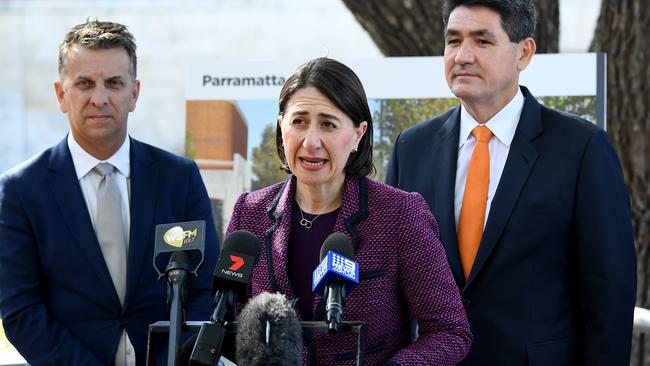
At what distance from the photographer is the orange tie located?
3291mm

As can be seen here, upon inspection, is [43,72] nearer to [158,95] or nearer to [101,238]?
[158,95]

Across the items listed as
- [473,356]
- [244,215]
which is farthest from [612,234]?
[244,215]

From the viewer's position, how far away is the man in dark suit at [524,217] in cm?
320

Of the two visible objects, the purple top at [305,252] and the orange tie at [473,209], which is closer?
the purple top at [305,252]

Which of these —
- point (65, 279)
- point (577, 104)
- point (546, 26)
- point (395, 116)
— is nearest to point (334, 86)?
point (65, 279)

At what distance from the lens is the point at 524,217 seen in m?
3.22

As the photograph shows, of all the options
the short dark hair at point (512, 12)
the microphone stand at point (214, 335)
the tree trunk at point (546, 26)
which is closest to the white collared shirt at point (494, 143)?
the short dark hair at point (512, 12)

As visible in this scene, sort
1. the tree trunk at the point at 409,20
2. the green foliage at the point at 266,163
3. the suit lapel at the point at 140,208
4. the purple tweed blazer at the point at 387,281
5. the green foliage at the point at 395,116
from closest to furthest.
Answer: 1. the purple tweed blazer at the point at 387,281
2. the suit lapel at the point at 140,208
3. the green foliage at the point at 395,116
4. the green foliage at the point at 266,163
5. the tree trunk at the point at 409,20

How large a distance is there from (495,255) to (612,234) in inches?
15.5

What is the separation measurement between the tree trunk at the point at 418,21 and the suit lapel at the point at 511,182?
105 inches

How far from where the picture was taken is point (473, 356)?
331 centimetres

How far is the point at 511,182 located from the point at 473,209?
0.53 feet

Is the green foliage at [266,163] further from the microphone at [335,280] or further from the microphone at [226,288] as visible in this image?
the microphone at [335,280]

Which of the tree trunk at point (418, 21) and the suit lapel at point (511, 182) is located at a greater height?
the tree trunk at point (418, 21)
